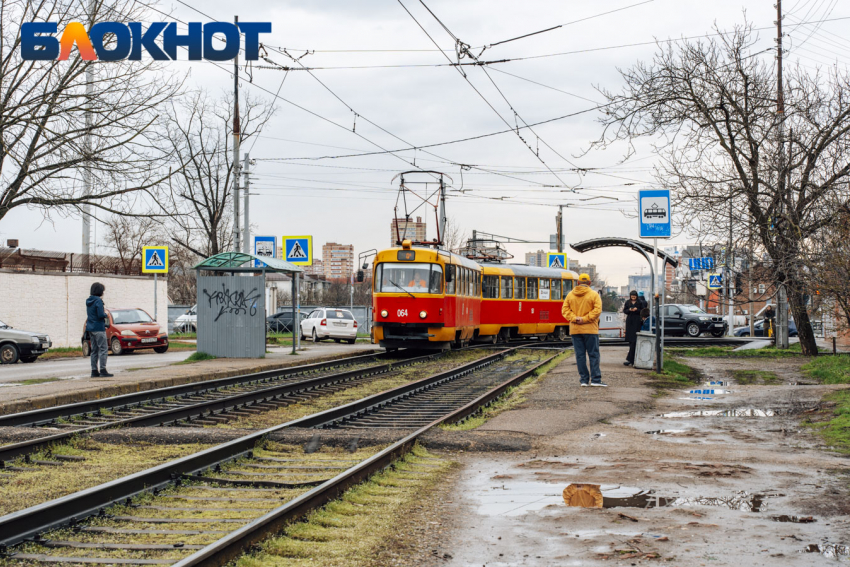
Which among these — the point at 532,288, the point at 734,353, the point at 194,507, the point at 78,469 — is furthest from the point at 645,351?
the point at 532,288

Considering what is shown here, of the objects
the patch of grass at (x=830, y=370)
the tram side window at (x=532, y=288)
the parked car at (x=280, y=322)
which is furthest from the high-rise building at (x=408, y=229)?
the parked car at (x=280, y=322)

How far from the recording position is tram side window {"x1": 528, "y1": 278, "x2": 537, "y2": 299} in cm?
3359

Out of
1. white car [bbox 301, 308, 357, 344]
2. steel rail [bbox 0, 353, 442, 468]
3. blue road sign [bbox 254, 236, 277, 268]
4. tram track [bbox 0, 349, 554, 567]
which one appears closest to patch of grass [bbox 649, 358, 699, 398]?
steel rail [bbox 0, 353, 442, 468]

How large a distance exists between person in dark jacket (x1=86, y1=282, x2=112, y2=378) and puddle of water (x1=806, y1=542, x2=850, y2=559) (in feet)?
45.2

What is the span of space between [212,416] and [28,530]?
A: 5.92 meters

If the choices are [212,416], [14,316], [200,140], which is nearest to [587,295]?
[212,416]

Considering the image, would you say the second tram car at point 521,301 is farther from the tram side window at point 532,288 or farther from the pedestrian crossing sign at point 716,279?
the pedestrian crossing sign at point 716,279

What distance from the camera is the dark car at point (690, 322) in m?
42.5

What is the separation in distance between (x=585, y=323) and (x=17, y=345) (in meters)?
15.9

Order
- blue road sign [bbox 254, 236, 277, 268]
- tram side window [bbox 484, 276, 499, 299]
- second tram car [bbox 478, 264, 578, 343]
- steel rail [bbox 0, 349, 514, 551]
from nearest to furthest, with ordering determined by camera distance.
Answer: steel rail [bbox 0, 349, 514, 551] < blue road sign [bbox 254, 236, 277, 268] < tram side window [bbox 484, 276, 499, 299] < second tram car [bbox 478, 264, 578, 343]

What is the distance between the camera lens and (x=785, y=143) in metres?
21.5

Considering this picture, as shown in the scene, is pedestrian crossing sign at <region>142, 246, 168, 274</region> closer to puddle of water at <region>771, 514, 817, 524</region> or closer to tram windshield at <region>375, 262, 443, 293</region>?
tram windshield at <region>375, 262, 443, 293</region>

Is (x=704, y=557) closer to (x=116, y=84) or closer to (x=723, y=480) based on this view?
(x=723, y=480)

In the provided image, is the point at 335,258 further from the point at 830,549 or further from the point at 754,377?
the point at 830,549
